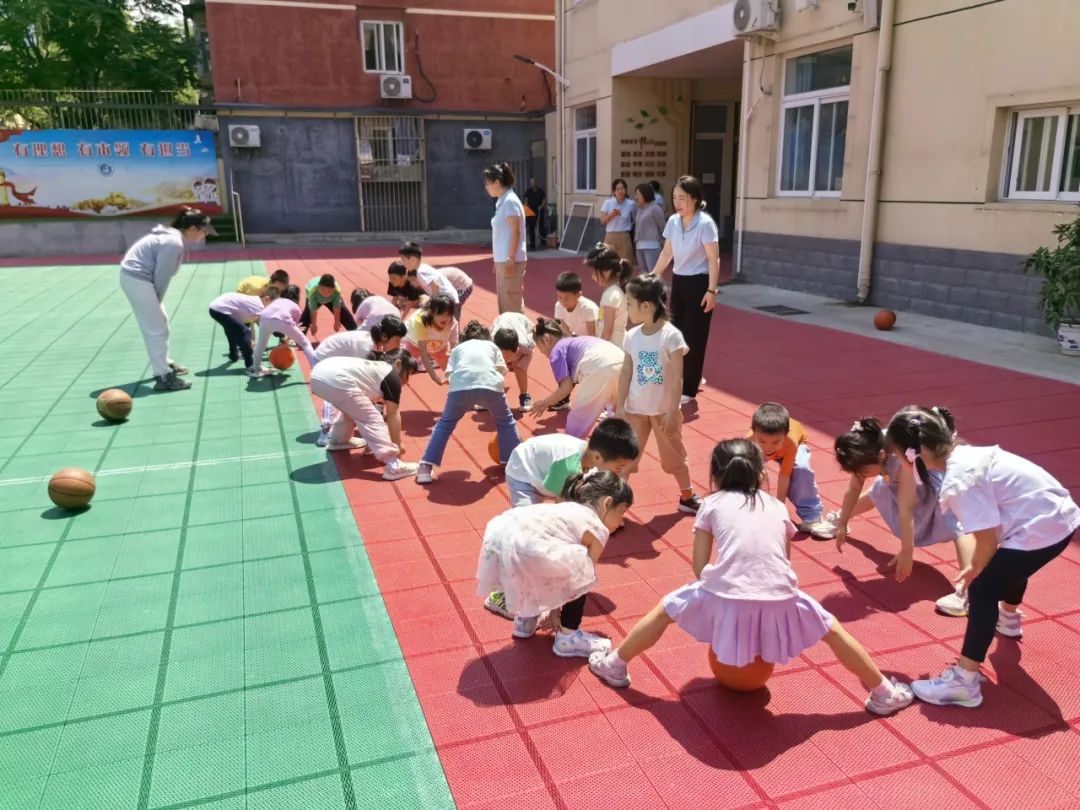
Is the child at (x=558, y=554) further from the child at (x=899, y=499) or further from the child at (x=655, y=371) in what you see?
the child at (x=655, y=371)

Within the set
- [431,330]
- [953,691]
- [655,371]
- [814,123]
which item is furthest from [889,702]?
[814,123]

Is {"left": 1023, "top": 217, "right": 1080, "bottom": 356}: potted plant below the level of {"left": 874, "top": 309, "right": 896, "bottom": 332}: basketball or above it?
above

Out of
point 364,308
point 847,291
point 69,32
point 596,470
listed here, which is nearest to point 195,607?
point 596,470

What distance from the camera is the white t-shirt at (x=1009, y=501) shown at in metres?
2.87

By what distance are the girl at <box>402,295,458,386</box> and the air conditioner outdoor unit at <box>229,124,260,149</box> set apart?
16.8 metres

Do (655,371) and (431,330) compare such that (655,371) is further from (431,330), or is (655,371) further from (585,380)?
(431,330)

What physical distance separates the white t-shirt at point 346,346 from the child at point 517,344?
0.91 metres

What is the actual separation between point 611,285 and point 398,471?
2.25 m

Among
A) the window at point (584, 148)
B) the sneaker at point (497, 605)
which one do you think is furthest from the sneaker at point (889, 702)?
the window at point (584, 148)

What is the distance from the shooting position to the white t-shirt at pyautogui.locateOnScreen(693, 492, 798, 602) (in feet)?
9.01

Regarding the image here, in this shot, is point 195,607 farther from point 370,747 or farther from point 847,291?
point 847,291

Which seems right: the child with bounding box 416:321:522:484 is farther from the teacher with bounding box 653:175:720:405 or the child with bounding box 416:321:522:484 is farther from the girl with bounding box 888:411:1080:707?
the girl with bounding box 888:411:1080:707

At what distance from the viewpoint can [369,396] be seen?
541 cm

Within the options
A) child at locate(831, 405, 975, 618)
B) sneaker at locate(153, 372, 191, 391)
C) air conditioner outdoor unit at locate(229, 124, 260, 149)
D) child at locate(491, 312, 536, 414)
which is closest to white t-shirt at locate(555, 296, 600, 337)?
child at locate(491, 312, 536, 414)
